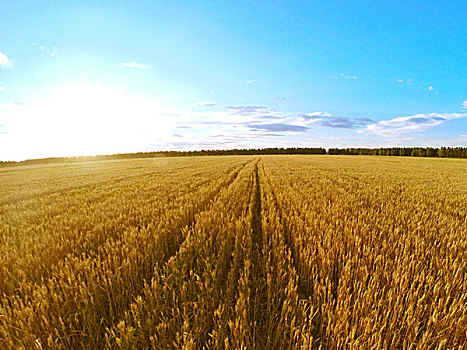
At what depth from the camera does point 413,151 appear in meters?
85.9

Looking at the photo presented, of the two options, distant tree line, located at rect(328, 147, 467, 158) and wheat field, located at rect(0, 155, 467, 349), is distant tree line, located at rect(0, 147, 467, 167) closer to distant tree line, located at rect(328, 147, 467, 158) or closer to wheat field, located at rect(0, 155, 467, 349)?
distant tree line, located at rect(328, 147, 467, 158)

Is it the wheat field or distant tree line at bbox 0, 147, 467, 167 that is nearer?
the wheat field

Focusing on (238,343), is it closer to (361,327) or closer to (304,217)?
(361,327)

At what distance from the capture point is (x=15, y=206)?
22.5ft

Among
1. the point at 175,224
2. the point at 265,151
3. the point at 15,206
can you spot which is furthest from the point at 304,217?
the point at 265,151

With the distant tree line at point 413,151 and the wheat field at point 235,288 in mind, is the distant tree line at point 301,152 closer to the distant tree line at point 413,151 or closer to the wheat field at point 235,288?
the distant tree line at point 413,151

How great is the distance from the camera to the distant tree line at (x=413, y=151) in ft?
238

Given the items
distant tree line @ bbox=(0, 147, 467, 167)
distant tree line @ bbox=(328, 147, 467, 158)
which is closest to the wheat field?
distant tree line @ bbox=(0, 147, 467, 167)

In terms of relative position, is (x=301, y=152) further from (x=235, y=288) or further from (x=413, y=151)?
(x=235, y=288)

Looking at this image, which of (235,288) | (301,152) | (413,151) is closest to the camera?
(235,288)

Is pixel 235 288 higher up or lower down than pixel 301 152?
lower down

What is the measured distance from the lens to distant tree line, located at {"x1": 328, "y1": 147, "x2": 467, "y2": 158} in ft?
238

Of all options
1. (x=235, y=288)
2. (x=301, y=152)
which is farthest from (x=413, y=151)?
(x=235, y=288)

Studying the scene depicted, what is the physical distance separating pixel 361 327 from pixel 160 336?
153 cm
